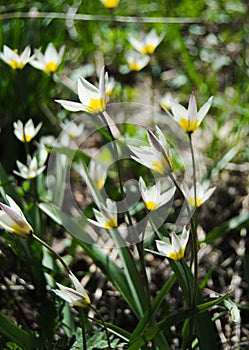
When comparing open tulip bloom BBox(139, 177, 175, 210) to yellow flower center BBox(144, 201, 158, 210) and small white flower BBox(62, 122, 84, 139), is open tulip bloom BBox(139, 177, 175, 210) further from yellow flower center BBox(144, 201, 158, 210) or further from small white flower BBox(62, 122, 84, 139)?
small white flower BBox(62, 122, 84, 139)

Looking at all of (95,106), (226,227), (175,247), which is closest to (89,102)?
(95,106)

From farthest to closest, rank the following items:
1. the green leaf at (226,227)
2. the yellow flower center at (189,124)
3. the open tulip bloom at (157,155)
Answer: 1. the green leaf at (226,227)
2. the yellow flower center at (189,124)
3. the open tulip bloom at (157,155)

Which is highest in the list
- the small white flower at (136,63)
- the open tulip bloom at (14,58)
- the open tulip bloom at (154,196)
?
the open tulip bloom at (14,58)

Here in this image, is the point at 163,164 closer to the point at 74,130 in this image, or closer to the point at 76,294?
the point at 76,294

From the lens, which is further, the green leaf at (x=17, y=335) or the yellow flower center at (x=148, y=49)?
the yellow flower center at (x=148, y=49)

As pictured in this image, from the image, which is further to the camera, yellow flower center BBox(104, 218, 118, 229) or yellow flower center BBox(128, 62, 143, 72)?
yellow flower center BBox(128, 62, 143, 72)

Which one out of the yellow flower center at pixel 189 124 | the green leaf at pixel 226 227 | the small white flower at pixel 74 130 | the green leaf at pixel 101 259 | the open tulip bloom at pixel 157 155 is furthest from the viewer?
the small white flower at pixel 74 130

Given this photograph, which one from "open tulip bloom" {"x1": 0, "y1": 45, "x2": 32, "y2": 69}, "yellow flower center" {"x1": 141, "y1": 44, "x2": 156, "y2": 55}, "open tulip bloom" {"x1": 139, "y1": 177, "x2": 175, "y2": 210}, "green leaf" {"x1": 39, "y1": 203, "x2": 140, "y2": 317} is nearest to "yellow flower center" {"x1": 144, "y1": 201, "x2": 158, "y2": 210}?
"open tulip bloom" {"x1": 139, "y1": 177, "x2": 175, "y2": 210}

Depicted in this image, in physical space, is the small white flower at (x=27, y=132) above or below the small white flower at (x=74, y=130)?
above

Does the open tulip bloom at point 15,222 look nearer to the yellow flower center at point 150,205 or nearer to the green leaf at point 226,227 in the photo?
the yellow flower center at point 150,205

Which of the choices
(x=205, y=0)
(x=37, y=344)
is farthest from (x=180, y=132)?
(x=37, y=344)

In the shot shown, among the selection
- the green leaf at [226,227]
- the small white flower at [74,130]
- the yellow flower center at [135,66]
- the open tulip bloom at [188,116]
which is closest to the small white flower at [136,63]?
the yellow flower center at [135,66]

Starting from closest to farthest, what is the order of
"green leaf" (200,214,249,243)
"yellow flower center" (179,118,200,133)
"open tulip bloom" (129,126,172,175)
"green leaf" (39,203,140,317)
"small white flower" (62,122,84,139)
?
"open tulip bloom" (129,126,172,175)
"yellow flower center" (179,118,200,133)
"green leaf" (39,203,140,317)
"green leaf" (200,214,249,243)
"small white flower" (62,122,84,139)
